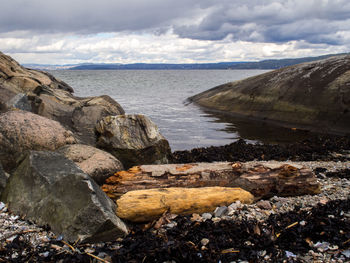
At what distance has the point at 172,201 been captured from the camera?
523cm

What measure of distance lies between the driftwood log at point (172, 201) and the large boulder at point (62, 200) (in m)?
0.29

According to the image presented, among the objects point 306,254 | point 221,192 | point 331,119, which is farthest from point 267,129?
point 306,254

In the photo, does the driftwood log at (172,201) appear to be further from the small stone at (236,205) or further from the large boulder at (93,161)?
the large boulder at (93,161)

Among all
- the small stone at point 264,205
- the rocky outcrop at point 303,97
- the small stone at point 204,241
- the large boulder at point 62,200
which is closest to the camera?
the small stone at point 204,241

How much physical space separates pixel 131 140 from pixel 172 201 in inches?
127

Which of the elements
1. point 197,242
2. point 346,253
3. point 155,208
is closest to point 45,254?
point 155,208

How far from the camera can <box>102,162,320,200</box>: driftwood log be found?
5863mm

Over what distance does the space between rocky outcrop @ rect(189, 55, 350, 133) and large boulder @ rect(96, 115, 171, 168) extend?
31.9ft

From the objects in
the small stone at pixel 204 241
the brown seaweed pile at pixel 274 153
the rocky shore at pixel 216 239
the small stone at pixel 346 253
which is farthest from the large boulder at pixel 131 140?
the small stone at pixel 346 253

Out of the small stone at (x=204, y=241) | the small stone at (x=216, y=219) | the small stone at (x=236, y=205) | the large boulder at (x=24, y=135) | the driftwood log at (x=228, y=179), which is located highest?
the large boulder at (x=24, y=135)

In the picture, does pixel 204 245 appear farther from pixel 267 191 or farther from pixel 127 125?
pixel 127 125

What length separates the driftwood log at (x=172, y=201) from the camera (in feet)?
16.7

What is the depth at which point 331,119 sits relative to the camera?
48.6 feet

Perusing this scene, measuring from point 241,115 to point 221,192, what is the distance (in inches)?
589
